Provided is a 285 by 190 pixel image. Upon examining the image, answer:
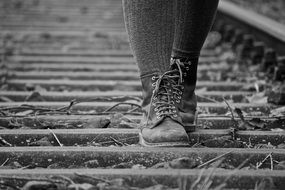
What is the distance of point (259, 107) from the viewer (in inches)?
91.4

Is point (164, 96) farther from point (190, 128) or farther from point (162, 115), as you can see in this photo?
point (190, 128)

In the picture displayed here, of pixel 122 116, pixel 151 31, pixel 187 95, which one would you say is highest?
pixel 151 31

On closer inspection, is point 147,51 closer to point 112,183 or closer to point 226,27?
point 112,183

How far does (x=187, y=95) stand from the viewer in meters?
1.91

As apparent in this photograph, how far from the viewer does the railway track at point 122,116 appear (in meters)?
1.39

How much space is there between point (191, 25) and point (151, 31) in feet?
0.71

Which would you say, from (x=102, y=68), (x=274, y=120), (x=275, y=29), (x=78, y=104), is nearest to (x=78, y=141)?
(x=78, y=104)

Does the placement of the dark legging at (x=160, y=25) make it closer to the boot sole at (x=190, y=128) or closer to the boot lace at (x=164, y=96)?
the boot lace at (x=164, y=96)

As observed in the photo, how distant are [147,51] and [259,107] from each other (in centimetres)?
85

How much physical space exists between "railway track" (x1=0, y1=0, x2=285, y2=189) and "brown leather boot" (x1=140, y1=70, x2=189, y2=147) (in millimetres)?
53

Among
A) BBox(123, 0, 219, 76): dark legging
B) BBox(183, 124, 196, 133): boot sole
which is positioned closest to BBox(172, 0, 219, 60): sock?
BBox(123, 0, 219, 76): dark legging

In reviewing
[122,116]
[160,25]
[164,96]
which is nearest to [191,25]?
[160,25]

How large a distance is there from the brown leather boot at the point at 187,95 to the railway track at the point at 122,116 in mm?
69

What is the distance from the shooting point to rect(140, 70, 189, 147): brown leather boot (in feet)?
5.43
